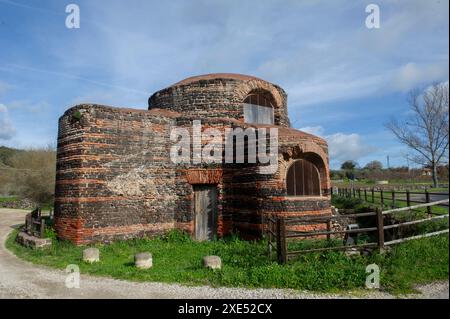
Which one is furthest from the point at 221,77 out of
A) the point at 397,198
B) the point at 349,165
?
the point at 349,165

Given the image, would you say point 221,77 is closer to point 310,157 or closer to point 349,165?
point 310,157

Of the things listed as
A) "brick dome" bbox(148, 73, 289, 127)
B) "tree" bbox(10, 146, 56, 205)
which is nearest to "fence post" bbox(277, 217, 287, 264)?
"brick dome" bbox(148, 73, 289, 127)

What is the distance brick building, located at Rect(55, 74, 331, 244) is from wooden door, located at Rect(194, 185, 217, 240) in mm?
38

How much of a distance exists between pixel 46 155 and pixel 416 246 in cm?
3366

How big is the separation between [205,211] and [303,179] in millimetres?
3887

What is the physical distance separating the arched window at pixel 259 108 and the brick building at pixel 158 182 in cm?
216

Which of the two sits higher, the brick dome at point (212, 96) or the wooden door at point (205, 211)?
the brick dome at point (212, 96)

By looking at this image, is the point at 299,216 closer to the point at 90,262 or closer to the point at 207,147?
the point at 207,147

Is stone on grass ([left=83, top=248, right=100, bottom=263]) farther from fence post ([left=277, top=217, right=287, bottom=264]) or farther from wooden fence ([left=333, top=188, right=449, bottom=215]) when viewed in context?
wooden fence ([left=333, top=188, right=449, bottom=215])

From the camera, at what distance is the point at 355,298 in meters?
5.81

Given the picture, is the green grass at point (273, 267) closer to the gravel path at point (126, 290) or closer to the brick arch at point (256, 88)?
the gravel path at point (126, 290)

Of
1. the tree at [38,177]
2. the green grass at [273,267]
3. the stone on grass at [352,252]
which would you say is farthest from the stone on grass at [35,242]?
the tree at [38,177]

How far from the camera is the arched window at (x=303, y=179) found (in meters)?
11.0
